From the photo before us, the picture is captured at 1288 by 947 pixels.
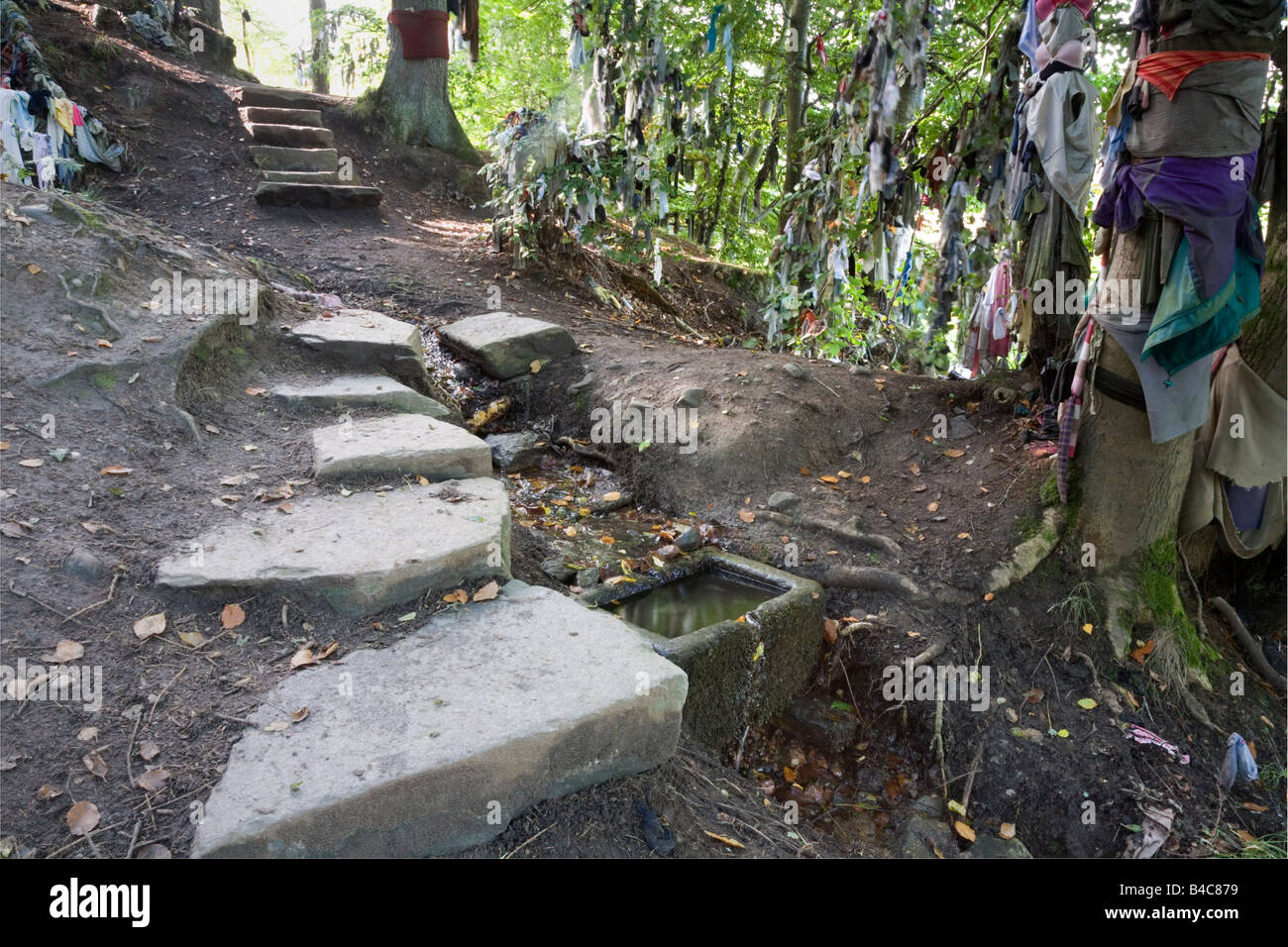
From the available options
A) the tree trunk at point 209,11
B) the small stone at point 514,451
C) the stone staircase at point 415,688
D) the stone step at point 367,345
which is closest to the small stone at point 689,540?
the stone staircase at point 415,688

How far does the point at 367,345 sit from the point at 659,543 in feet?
6.33

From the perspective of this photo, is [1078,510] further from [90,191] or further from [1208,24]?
[90,191]

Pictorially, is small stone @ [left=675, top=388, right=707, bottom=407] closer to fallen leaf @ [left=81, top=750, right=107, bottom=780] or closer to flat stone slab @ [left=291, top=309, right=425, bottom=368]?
flat stone slab @ [left=291, top=309, right=425, bottom=368]

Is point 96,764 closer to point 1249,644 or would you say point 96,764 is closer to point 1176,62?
point 1176,62

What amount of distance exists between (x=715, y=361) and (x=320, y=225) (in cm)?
453

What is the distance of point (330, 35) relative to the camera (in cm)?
1403

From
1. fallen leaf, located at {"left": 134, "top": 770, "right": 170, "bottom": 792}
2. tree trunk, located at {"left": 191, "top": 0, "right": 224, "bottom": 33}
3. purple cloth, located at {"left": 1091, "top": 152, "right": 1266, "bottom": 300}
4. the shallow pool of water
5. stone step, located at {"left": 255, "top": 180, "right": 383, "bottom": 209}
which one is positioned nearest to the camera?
fallen leaf, located at {"left": 134, "top": 770, "right": 170, "bottom": 792}

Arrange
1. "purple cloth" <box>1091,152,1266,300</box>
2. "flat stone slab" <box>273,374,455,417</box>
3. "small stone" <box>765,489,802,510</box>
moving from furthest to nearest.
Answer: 1. "small stone" <box>765,489,802,510</box>
2. "flat stone slab" <box>273,374,455,417</box>
3. "purple cloth" <box>1091,152,1266,300</box>

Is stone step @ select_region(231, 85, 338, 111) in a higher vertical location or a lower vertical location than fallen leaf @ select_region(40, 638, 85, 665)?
higher

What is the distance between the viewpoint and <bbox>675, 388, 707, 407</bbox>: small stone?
4.81 metres

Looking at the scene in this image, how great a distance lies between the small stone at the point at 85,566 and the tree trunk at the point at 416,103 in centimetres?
824

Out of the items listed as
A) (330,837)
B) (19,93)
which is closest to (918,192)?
(330,837)

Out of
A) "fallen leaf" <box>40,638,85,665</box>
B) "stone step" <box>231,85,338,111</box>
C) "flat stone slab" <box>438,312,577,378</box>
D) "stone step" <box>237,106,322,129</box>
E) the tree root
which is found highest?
"stone step" <box>231,85,338,111</box>

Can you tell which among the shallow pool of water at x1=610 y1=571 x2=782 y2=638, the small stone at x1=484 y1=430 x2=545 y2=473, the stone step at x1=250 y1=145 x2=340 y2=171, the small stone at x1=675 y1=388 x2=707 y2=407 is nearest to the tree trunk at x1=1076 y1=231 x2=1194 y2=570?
the shallow pool of water at x1=610 y1=571 x2=782 y2=638
